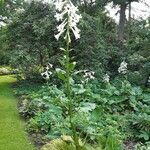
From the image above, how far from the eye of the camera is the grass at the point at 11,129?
11.0 m

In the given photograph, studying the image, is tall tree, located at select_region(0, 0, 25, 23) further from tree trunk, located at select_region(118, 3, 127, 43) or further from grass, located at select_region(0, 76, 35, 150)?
grass, located at select_region(0, 76, 35, 150)

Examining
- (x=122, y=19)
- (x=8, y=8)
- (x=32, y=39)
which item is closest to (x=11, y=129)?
(x=32, y=39)

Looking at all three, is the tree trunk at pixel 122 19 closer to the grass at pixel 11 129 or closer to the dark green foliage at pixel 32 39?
the dark green foliage at pixel 32 39

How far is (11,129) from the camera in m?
12.4

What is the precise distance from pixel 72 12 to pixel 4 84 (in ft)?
52.9

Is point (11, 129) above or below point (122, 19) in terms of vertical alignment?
below

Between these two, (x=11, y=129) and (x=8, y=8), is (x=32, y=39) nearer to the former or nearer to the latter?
(x=11, y=129)

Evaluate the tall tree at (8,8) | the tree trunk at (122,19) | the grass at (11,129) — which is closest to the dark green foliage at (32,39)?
the grass at (11,129)

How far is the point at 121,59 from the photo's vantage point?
21453 millimetres

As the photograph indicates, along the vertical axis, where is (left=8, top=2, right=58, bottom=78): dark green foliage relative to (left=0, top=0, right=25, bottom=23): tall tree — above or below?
below

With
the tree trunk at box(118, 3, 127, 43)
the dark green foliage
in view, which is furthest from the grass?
the tree trunk at box(118, 3, 127, 43)

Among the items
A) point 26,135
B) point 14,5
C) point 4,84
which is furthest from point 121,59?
Answer: point 14,5

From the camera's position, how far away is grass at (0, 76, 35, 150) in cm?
1095

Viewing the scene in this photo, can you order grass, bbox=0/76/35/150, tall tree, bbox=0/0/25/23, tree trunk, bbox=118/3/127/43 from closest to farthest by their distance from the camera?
grass, bbox=0/76/35/150 < tree trunk, bbox=118/3/127/43 < tall tree, bbox=0/0/25/23
